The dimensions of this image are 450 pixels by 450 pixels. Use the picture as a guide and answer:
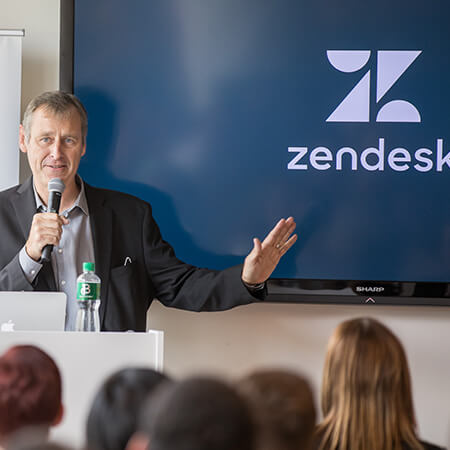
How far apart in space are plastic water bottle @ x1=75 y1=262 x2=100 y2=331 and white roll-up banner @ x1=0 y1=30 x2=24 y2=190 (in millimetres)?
1086

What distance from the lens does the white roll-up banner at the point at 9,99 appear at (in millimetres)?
3488

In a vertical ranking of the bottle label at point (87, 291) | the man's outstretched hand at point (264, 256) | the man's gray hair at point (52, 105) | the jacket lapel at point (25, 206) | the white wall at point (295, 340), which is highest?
the man's gray hair at point (52, 105)

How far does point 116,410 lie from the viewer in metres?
0.96

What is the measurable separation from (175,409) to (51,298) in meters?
1.54

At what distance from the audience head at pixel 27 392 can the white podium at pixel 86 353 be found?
0.92 metres

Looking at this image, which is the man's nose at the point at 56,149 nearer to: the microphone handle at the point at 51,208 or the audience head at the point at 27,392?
the microphone handle at the point at 51,208

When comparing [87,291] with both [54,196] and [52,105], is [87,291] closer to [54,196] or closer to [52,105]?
[54,196]

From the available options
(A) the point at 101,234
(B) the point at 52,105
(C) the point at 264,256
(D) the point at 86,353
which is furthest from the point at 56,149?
(D) the point at 86,353

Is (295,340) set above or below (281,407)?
below

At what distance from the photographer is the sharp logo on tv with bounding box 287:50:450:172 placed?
134 inches

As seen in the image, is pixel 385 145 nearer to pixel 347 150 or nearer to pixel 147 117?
pixel 347 150

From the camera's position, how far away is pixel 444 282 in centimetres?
334

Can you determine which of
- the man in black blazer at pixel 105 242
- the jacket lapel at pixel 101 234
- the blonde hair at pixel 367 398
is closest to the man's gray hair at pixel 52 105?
the man in black blazer at pixel 105 242

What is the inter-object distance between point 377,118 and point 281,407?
2687mm
